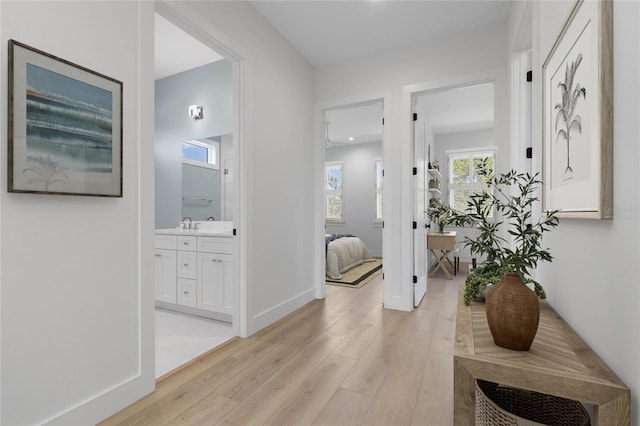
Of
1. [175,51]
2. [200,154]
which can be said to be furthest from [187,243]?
[175,51]

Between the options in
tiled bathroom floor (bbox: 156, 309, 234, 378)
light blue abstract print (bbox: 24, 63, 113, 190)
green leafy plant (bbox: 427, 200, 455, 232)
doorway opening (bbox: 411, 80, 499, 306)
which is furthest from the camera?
doorway opening (bbox: 411, 80, 499, 306)

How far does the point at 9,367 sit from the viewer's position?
4.16 feet

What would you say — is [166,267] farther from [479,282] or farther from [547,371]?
[547,371]

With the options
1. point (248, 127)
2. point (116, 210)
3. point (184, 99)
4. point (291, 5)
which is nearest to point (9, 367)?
point (116, 210)

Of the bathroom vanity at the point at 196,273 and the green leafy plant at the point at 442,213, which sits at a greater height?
the green leafy plant at the point at 442,213

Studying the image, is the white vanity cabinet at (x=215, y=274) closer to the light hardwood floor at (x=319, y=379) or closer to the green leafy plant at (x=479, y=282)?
the light hardwood floor at (x=319, y=379)

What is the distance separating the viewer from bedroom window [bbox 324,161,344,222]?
7969 mm

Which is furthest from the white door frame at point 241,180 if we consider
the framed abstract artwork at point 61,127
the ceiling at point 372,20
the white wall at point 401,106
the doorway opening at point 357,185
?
the doorway opening at point 357,185

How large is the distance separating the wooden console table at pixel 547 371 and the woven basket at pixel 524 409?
0.04m

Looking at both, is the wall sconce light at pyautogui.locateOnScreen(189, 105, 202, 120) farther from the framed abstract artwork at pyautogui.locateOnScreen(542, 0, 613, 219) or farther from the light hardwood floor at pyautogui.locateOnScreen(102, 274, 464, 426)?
the framed abstract artwork at pyautogui.locateOnScreen(542, 0, 613, 219)

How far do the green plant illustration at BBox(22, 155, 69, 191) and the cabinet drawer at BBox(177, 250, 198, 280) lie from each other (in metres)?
1.73

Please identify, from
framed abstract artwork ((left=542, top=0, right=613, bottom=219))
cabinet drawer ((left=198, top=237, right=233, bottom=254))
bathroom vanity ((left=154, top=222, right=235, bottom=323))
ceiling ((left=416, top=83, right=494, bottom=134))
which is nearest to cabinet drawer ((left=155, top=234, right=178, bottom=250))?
bathroom vanity ((left=154, top=222, right=235, bottom=323))

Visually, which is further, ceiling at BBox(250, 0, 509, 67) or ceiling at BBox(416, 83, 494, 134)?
ceiling at BBox(416, 83, 494, 134)

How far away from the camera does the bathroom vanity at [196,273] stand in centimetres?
288
